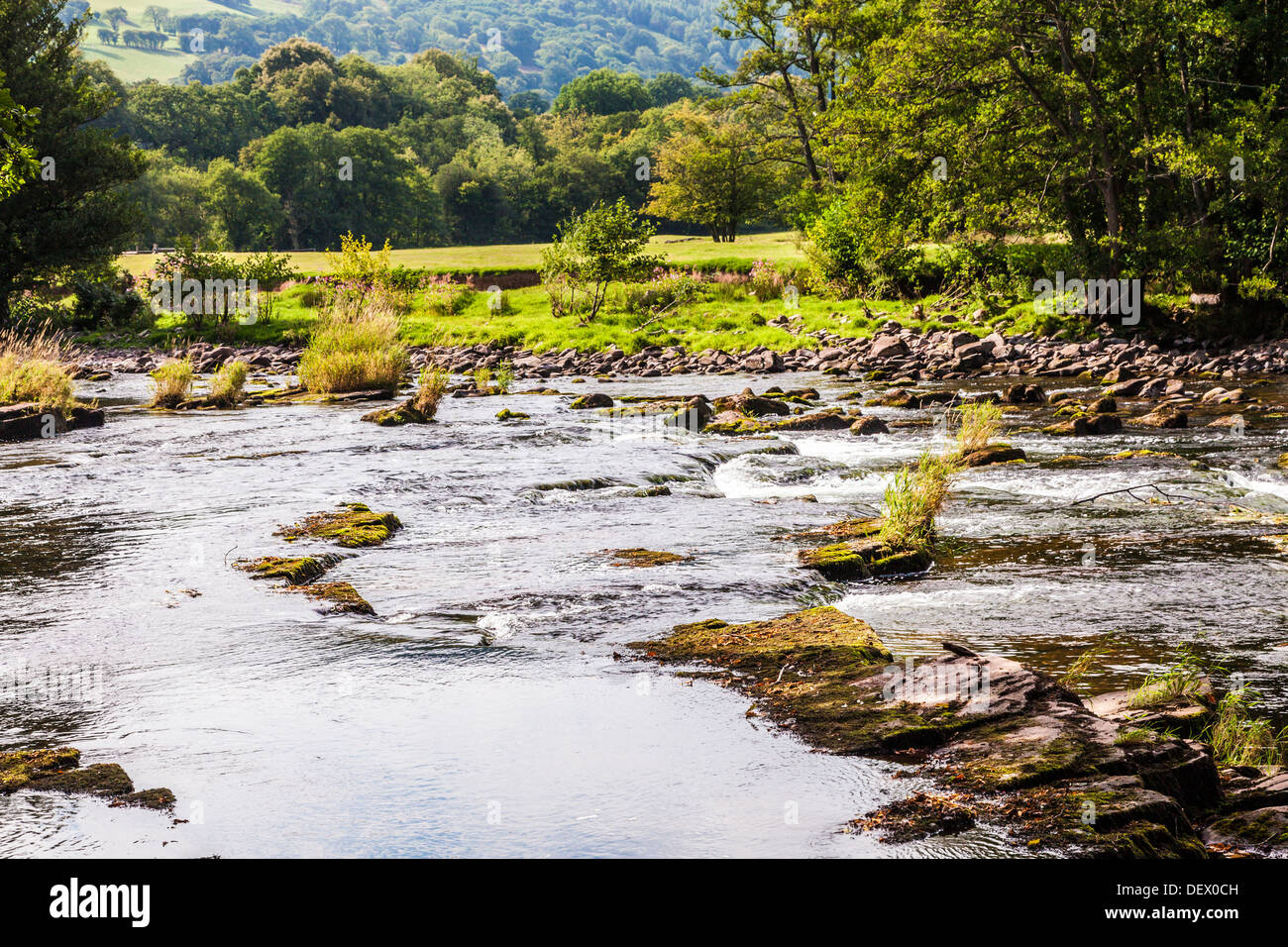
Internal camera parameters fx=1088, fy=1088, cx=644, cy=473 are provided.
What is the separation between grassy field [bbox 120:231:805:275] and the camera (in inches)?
2318

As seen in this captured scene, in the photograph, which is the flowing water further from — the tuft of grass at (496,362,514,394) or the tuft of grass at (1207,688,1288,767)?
the tuft of grass at (496,362,514,394)

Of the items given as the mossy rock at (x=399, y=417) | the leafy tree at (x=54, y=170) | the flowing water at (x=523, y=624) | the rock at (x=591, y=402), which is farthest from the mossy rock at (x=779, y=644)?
the leafy tree at (x=54, y=170)

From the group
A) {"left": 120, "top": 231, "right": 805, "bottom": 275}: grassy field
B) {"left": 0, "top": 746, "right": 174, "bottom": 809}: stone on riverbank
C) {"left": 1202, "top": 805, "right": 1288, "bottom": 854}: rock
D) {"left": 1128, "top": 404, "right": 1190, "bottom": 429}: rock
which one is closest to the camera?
{"left": 1202, "top": 805, "right": 1288, "bottom": 854}: rock

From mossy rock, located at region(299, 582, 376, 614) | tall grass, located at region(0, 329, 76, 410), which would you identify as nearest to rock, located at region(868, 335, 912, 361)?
tall grass, located at region(0, 329, 76, 410)

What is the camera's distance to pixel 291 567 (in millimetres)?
10875

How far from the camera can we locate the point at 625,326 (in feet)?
143

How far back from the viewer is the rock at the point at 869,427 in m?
20.9

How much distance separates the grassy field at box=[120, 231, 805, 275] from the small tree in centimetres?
951

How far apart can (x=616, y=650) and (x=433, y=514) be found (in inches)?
250

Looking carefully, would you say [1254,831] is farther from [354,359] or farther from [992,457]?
[354,359]

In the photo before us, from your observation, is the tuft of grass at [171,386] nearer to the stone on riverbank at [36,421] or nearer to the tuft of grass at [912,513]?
the stone on riverbank at [36,421]

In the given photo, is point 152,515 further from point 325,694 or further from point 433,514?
point 325,694

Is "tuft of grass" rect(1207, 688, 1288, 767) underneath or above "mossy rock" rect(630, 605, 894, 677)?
underneath

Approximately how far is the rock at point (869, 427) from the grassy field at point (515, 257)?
33988mm
